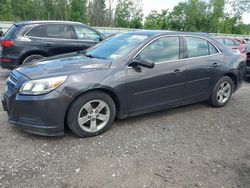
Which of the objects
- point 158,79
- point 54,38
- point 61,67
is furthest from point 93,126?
point 54,38

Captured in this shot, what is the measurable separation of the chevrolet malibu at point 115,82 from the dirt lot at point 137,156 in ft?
0.85

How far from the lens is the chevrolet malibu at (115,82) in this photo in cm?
403

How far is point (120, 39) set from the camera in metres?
5.36

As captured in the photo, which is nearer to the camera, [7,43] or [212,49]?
[212,49]

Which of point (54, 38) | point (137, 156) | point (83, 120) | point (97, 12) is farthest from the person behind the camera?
point (97, 12)

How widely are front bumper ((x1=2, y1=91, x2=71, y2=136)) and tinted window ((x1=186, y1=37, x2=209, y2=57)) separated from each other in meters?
2.58

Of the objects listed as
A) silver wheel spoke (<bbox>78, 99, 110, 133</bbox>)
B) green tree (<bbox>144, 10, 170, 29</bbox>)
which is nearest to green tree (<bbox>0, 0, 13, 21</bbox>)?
green tree (<bbox>144, 10, 170, 29</bbox>)

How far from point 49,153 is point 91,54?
6.62ft

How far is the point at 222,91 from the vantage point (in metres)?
6.11

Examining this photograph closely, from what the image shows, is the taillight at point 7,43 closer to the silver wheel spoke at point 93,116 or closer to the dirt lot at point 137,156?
the dirt lot at point 137,156

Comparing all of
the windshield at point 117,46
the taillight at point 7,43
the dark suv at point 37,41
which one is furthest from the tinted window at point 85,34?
the windshield at point 117,46

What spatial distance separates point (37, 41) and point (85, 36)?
1.54 metres

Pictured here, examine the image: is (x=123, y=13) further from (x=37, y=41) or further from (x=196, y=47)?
(x=196, y=47)

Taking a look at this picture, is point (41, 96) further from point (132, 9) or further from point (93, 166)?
point (132, 9)
